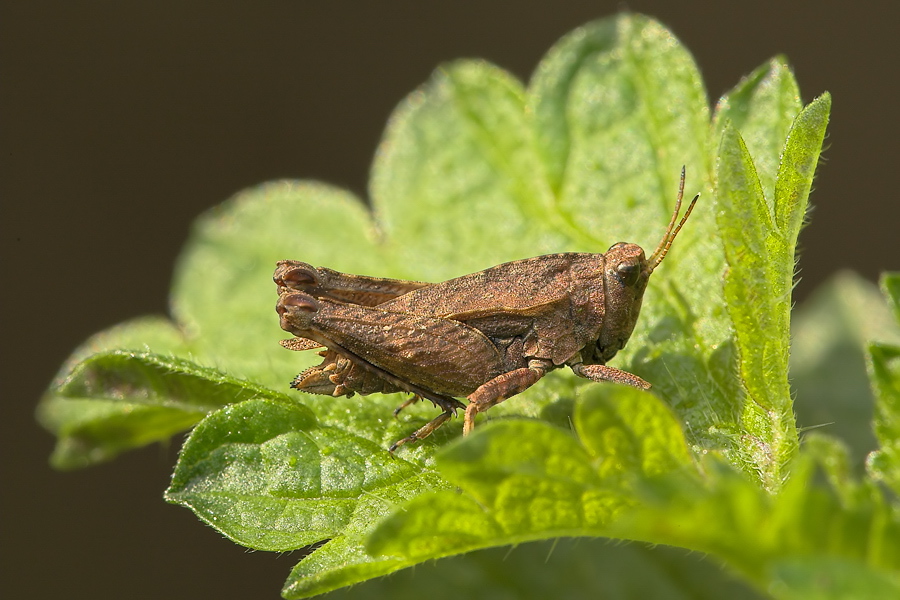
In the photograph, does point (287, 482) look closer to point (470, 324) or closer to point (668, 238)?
point (470, 324)

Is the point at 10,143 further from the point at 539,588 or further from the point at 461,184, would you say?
the point at 539,588


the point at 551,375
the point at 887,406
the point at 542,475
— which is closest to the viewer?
the point at 542,475

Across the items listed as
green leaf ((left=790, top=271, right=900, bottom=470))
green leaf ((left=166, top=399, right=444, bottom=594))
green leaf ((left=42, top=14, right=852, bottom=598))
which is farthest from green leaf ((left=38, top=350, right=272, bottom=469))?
green leaf ((left=790, top=271, right=900, bottom=470))

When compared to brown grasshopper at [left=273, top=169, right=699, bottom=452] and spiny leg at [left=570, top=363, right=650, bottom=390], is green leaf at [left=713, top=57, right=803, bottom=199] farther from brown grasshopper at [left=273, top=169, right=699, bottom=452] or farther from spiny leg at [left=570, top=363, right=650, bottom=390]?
spiny leg at [left=570, top=363, right=650, bottom=390]

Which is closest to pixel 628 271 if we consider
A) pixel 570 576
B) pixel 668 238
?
pixel 668 238

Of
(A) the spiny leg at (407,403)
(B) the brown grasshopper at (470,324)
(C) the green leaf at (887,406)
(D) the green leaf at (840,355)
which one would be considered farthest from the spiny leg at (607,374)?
(D) the green leaf at (840,355)

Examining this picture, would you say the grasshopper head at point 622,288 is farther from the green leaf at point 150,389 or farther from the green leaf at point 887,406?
the green leaf at point 150,389
